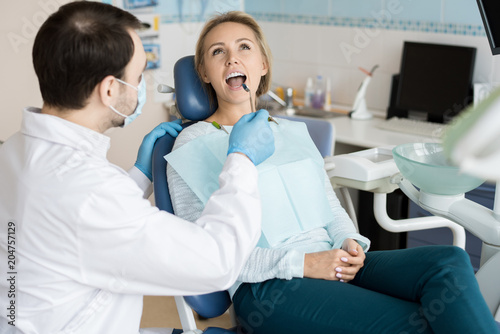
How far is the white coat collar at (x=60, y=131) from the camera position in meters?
1.20

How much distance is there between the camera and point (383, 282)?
156cm

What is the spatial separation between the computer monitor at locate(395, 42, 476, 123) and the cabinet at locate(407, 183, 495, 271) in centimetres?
50

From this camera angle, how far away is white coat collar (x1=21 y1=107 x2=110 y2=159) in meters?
1.20

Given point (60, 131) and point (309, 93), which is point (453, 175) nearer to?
point (60, 131)

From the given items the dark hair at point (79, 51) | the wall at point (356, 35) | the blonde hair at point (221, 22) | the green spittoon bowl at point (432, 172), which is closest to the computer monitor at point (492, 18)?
the green spittoon bowl at point (432, 172)

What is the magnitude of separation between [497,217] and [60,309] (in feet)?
3.63

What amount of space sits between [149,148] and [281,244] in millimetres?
503

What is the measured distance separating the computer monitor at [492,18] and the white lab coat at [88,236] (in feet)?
2.71

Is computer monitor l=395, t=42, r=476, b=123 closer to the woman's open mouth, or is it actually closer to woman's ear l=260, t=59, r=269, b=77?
woman's ear l=260, t=59, r=269, b=77

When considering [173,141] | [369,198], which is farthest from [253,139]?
[369,198]

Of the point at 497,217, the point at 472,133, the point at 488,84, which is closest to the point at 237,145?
the point at 497,217

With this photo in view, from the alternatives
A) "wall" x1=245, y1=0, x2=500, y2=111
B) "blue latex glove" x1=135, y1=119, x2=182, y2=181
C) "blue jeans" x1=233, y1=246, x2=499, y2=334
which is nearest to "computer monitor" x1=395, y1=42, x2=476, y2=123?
"wall" x1=245, y1=0, x2=500, y2=111

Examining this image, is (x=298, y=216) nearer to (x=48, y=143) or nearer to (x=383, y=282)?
(x=383, y=282)

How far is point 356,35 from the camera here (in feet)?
10.6
